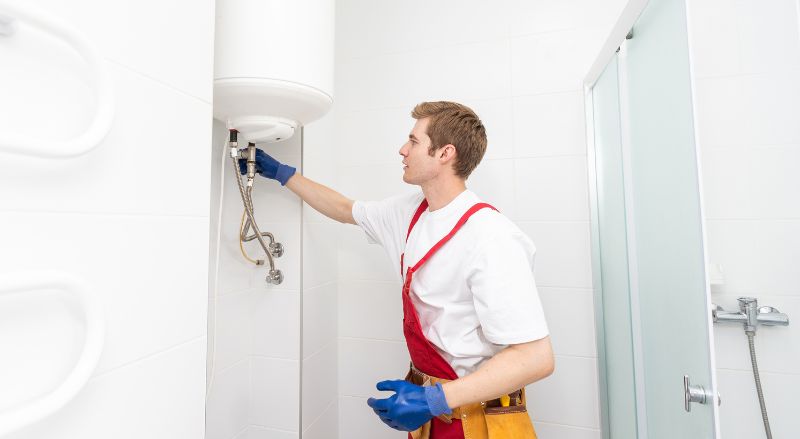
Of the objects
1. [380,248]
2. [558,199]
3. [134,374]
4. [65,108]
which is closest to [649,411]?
[558,199]

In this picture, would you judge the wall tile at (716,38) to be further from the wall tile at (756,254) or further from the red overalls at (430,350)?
the red overalls at (430,350)

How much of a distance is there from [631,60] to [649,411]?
90cm

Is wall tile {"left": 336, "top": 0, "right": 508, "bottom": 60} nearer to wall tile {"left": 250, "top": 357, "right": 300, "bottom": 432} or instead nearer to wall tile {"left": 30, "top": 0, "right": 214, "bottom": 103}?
wall tile {"left": 30, "top": 0, "right": 214, "bottom": 103}

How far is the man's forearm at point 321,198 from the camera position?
1.21 m

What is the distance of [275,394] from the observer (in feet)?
4.04

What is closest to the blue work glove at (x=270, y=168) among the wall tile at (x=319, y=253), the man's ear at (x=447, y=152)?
the wall tile at (x=319, y=253)

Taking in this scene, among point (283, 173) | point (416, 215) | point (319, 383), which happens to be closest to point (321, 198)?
point (283, 173)

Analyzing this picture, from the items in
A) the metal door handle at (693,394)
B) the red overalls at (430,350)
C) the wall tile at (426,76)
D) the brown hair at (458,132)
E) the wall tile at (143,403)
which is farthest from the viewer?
the wall tile at (426,76)

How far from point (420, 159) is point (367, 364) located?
2.87 feet

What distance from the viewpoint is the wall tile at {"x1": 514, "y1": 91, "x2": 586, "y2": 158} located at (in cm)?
134

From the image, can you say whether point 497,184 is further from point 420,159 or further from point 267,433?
point 267,433

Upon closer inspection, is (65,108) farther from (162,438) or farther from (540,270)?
(540,270)

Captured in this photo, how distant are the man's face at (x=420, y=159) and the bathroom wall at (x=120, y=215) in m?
0.59

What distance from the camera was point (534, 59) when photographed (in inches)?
54.6
